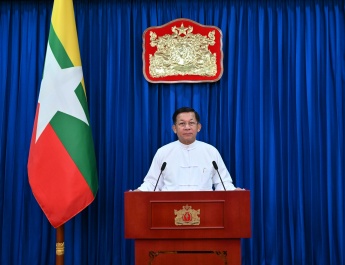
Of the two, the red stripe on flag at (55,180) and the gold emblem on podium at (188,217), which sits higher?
the red stripe on flag at (55,180)

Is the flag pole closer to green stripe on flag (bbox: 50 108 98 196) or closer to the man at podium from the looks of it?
green stripe on flag (bbox: 50 108 98 196)

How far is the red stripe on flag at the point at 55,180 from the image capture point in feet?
9.66

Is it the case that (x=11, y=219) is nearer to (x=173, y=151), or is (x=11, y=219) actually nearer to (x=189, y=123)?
(x=173, y=151)

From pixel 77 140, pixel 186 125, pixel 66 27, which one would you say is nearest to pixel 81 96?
pixel 77 140

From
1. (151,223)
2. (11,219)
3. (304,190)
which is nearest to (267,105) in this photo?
(304,190)

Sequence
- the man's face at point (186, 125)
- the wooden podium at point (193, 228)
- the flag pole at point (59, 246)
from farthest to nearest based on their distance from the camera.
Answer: the flag pole at point (59, 246) < the man's face at point (186, 125) < the wooden podium at point (193, 228)

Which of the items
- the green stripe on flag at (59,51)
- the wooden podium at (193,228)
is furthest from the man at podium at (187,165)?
the green stripe on flag at (59,51)

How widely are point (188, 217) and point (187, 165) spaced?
2.49ft

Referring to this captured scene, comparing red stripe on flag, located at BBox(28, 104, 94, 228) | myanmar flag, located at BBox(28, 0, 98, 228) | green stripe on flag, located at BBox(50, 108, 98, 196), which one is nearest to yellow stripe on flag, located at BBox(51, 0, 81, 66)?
myanmar flag, located at BBox(28, 0, 98, 228)

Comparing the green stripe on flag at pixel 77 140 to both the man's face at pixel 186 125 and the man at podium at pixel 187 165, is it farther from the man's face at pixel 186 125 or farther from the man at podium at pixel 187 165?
the man's face at pixel 186 125

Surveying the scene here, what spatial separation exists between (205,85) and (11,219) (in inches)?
86.3

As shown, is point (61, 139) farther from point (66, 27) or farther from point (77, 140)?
point (66, 27)

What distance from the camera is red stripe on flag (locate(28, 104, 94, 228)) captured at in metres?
2.94

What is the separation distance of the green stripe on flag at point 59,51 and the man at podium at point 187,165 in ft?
3.21
